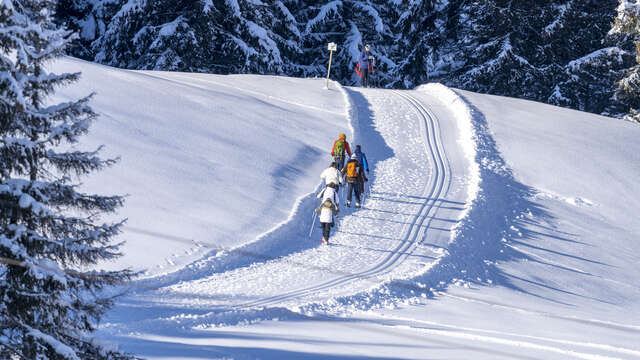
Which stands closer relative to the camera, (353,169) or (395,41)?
(353,169)

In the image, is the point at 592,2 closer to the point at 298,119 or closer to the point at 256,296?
the point at 298,119

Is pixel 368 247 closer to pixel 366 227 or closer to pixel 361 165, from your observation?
pixel 366 227

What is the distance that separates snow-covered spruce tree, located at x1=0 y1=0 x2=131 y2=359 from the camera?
A: 4.77 metres

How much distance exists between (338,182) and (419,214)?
293 centimetres

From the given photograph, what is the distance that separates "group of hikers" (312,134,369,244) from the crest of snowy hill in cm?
1399

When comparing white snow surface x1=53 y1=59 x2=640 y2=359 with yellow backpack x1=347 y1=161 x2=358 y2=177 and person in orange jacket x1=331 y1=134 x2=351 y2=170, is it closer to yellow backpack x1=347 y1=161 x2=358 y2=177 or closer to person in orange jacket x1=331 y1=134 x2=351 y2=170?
yellow backpack x1=347 y1=161 x2=358 y2=177

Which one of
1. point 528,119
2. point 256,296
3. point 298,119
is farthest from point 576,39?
point 256,296

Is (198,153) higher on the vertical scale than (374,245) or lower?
higher

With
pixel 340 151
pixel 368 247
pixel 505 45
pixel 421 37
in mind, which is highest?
pixel 421 37

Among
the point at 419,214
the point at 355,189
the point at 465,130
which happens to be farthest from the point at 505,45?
the point at 355,189

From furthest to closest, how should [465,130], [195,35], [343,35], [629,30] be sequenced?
[343,35] < [195,35] < [465,130] < [629,30]

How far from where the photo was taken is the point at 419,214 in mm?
15719

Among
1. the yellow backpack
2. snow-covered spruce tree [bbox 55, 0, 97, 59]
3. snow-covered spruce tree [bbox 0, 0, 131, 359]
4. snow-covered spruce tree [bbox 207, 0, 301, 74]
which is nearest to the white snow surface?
the yellow backpack

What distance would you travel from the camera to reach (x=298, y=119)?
22156mm
